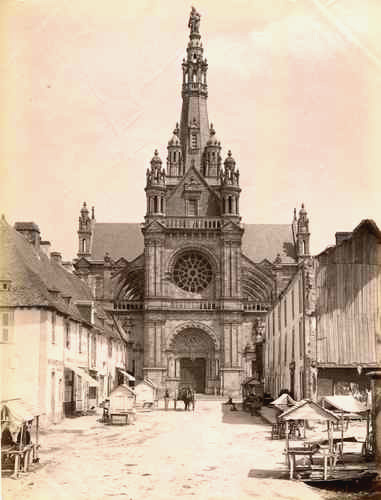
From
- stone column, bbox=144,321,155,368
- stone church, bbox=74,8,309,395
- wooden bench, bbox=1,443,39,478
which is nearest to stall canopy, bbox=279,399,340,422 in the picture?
wooden bench, bbox=1,443,39,478

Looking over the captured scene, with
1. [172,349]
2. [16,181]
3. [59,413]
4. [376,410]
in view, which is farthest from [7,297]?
[172,349]

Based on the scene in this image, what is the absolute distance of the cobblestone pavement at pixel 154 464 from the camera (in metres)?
15.9

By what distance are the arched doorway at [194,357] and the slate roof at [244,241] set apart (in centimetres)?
1392

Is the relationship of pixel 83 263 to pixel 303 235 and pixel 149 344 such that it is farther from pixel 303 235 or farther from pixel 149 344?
pixel 303 235

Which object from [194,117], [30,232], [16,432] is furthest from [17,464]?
[194,117]

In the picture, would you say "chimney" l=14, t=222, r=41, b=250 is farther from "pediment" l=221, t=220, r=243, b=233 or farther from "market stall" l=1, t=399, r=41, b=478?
"pediment" l=221, t=220, r=243, b=233

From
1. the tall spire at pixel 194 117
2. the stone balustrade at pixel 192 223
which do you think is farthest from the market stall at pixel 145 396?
the tall spire at pixel 194 117

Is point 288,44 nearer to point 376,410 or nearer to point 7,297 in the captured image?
point 376,410

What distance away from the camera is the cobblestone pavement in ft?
52.2

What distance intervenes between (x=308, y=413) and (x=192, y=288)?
44.3 meters

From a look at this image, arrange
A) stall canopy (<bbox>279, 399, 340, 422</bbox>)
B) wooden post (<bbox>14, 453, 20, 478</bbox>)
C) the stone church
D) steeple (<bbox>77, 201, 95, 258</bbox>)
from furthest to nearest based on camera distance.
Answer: steeple (<bbox>77, 201, 95, 258</bbox>), the stone church, stall canopy (<bbox>279, 399, 340, 422</bbox>), wooden post (<bbox>14, 453, 20, 478</bbox>)

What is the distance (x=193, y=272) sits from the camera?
62.9 m

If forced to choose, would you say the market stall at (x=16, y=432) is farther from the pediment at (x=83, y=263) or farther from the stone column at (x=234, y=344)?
the pediment at (x=83, y=263)

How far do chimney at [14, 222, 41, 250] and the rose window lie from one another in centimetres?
2636
